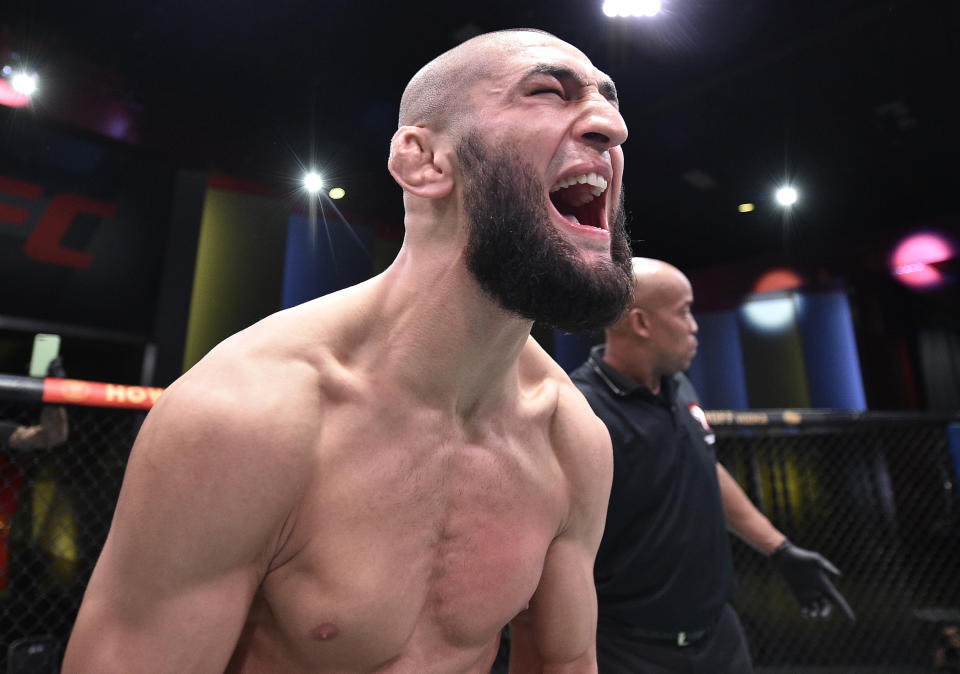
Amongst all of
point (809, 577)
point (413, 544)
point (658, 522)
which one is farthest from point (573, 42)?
point (413, 544)

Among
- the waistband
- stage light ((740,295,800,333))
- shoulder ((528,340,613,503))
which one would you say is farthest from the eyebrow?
stage light ((740,295,800,333))

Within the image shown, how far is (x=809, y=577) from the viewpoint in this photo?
A: 2158mm

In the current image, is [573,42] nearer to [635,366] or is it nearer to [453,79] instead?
[635,366]

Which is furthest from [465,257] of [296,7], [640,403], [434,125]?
[296,7]

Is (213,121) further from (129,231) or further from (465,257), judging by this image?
(465,257)

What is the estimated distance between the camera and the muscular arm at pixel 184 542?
2.24 feet

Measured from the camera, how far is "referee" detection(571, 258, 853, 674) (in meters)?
1.66

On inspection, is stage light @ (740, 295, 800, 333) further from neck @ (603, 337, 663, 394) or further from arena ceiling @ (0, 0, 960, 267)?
neck @ (603, 337, 663, 394)

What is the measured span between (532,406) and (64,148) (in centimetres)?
396

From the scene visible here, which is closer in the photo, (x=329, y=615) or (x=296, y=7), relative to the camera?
(x=329, y=615)

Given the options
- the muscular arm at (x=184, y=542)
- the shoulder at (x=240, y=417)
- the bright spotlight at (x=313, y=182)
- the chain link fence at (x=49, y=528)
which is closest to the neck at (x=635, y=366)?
the shoulder at (x=240, y=417)

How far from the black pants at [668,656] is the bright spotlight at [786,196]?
470 centimetres

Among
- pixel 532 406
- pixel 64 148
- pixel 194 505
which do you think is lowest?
pixel 194 505

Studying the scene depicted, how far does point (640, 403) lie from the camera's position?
195 centimetres
